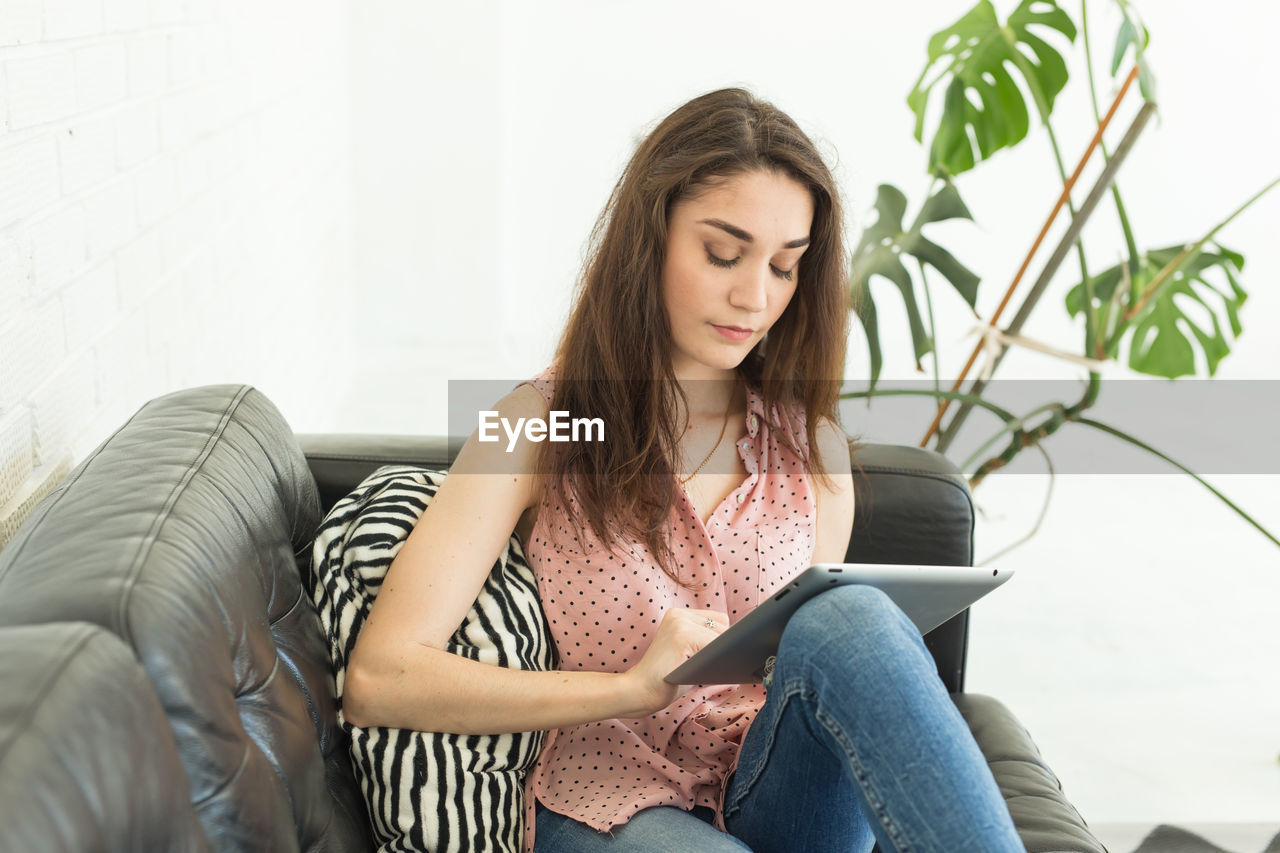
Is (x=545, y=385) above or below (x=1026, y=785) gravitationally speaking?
above

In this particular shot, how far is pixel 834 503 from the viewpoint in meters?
1.53

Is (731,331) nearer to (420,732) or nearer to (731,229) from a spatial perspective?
(731,229)

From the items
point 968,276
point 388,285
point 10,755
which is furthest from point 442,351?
point 10,755

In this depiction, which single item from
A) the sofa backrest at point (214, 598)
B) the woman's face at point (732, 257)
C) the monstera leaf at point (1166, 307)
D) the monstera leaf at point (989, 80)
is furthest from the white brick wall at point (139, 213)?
the monstera leaf at point (1166, 307)

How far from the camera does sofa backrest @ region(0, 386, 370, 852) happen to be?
2.77 ft

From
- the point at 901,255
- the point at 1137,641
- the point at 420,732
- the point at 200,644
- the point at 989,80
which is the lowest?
the point at 1137,641

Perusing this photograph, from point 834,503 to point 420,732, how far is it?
61cm

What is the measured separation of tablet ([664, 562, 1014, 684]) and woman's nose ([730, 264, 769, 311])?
352mm

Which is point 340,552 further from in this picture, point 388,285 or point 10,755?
point 388,285

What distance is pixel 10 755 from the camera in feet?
2.05

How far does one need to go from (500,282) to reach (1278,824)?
2.92m

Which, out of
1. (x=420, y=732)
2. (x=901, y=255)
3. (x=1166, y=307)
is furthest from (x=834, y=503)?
(x=1166, y=307)

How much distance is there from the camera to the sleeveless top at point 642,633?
1.32 metres

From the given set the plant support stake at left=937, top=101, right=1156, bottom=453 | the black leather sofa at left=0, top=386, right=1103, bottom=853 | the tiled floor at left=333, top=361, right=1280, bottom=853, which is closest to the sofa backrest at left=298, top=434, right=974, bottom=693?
the black leather sofa at left=0, top=386, right=1103, bottom=853
